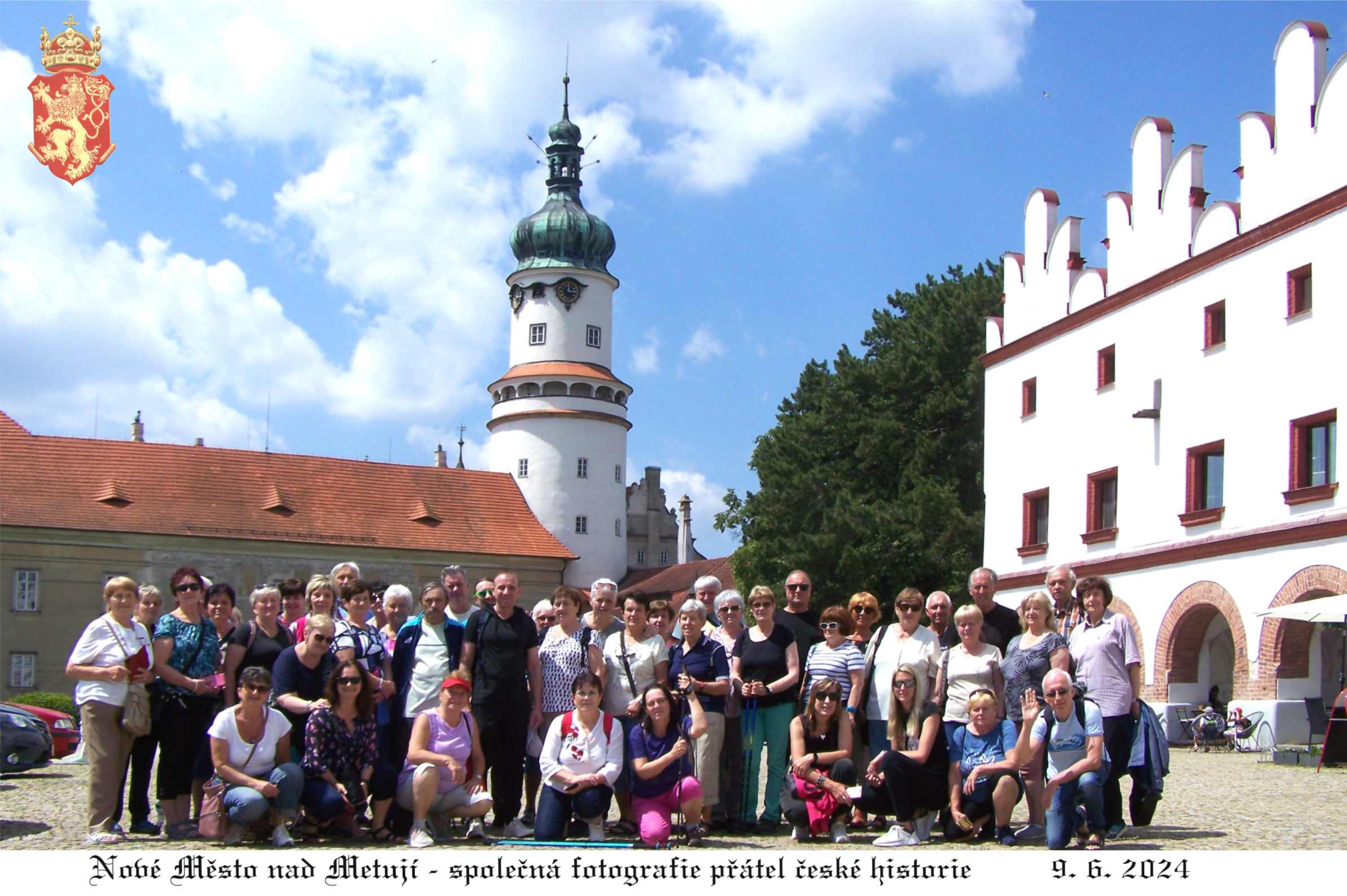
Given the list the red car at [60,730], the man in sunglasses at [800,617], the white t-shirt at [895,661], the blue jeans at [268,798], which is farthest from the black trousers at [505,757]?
the red car at [60,730]

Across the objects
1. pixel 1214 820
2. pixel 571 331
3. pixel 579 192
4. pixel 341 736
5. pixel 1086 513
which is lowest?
pixel 1214 820

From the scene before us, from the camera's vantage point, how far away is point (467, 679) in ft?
33.9

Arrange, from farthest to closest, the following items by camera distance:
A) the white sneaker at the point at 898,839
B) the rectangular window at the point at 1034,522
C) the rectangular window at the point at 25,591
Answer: the rectangular window at the point at 25,591
the rectangular window at the point at 1034,522
the white sneaker at the point at 898,839

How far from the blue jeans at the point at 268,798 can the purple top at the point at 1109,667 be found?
5.41 meters

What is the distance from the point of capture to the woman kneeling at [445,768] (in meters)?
9.51

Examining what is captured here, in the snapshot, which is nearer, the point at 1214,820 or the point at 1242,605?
the point at 1214,820

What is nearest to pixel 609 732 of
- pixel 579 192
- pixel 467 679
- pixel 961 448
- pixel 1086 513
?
pixel 467 679

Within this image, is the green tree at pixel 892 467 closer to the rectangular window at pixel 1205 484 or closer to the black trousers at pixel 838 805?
the rectangular window at pixel 1205 484

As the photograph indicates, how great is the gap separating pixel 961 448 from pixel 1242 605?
18.7 metres

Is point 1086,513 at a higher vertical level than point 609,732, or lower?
higher

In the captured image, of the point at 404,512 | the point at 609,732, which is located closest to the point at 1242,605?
the point at 609,732

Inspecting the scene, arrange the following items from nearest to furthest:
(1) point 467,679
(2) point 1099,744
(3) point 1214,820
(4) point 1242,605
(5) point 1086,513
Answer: (2) point 1099,744, (1) point 467,679, (3) point 1214,820, (4) point 1242,605, (5) point 1086,513

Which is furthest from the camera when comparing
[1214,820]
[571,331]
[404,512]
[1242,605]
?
[571,331]
